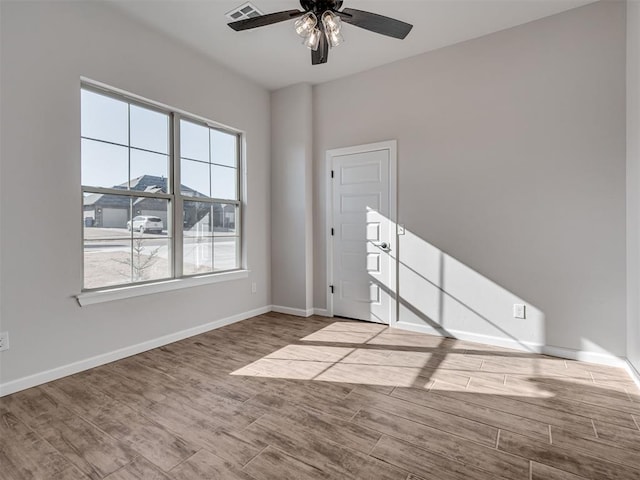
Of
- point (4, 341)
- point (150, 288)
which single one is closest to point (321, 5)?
point (150, 288)

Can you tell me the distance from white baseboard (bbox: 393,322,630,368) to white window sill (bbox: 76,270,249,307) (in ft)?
7.17

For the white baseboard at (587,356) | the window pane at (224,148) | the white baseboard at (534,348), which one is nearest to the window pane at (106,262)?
the window pane at (224,148)

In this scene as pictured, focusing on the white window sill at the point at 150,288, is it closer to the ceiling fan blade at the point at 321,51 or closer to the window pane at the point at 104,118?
the window pane at the point at 104,118

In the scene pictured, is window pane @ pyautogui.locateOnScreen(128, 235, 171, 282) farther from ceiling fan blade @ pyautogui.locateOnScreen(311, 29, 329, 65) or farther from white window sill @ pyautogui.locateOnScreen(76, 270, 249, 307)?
ceiling fan blade @ pyautogui.locateOnScreen(311, 29, 329, 65)

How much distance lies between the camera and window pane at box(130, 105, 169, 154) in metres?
3.07

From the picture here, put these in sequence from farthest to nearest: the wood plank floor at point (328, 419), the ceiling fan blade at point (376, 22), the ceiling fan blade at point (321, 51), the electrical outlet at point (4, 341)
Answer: the ceiling fan blade at point (321, 51) → the electrical outlet at point (4, 341) → the ceiling fan blade at point (376, 22) → the wood plank floor at point (328, 419)

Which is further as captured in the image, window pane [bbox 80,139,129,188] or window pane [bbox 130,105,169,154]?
window pane [bbox 130,105,169,154]

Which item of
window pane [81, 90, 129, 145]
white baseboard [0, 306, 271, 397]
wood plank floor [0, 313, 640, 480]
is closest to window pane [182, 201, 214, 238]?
window pane [81, 90, 129, 145]

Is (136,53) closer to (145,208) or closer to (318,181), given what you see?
(145,208)

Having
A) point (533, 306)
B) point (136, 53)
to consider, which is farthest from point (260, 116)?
point (533, 306)

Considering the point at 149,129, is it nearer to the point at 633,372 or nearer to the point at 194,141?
the point at 194,141

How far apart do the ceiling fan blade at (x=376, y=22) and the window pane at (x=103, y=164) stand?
7.20ft

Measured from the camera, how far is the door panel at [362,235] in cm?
386

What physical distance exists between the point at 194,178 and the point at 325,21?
2174 millimetres
